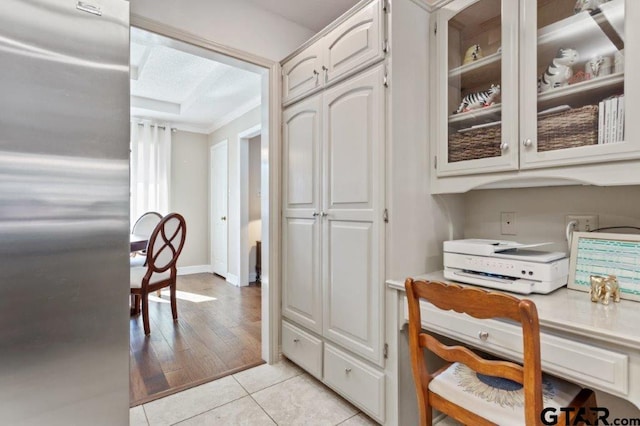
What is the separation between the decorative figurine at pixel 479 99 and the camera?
1455 millimetres

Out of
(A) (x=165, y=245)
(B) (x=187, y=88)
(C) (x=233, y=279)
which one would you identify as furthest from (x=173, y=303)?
(B) (x=187, y=88)

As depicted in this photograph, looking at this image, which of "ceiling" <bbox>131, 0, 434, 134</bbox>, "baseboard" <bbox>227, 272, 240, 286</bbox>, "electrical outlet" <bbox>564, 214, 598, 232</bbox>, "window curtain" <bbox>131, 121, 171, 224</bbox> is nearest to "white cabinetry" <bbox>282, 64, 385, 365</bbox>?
"ceiling" <bbox>131, 0, 434, 134</bbox>

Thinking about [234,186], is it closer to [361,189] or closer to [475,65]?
[361,189]

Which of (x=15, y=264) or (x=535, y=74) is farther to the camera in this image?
(x=535, y=74)

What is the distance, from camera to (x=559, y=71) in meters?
1.28

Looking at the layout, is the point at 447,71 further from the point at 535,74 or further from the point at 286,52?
the point at 286,52

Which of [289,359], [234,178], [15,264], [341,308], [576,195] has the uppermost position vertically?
[234,178]

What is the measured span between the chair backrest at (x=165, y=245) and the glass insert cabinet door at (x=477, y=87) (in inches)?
96.6

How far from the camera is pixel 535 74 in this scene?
129cm

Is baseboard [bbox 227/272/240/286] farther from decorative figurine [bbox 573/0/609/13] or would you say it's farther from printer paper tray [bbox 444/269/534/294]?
decorative figurine [bbox 573/0/609/13]

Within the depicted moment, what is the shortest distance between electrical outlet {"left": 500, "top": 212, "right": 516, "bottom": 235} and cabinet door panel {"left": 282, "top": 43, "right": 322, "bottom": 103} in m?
1.29

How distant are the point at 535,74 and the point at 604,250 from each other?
2.51 feet

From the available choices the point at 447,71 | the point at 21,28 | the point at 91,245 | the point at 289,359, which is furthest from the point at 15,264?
the point at 447,71

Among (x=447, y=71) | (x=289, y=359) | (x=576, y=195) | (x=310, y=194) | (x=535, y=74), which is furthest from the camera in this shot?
(x=289, y=359)
